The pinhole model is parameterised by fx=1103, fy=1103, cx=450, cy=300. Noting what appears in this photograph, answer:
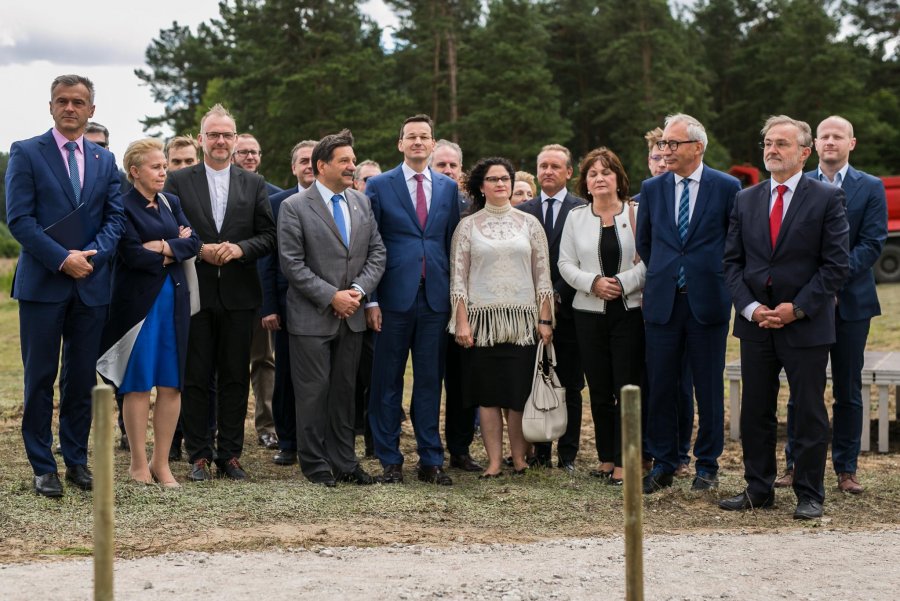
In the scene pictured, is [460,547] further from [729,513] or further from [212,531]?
[729,513]

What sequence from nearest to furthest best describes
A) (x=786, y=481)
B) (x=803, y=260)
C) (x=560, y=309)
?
1. (x=803, y=260)
2. (x=786, y=481)
3. (x=560, y=309)

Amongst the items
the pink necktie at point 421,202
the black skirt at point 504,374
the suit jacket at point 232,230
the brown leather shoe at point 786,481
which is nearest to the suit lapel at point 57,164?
the suit jacket at point 232,230

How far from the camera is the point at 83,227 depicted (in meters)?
6.21

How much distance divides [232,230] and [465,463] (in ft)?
7.41

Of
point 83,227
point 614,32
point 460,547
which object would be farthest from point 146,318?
point 614,32

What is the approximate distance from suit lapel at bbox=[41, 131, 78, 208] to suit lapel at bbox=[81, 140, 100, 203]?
2.7 inches

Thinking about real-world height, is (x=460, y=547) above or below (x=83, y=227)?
below

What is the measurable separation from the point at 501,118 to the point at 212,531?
31908 mm

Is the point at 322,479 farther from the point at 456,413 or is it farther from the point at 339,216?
the point at 339,216

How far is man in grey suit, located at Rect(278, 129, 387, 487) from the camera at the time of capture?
265 inches

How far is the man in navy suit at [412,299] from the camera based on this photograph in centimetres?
696

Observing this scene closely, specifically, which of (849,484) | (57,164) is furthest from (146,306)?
(849,484)

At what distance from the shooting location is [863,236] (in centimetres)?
668

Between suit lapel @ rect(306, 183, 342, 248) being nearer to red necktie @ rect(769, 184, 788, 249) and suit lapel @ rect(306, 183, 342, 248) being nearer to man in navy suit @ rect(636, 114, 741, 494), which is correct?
man in navy suit @ rect(636, 114, 741, 494)
